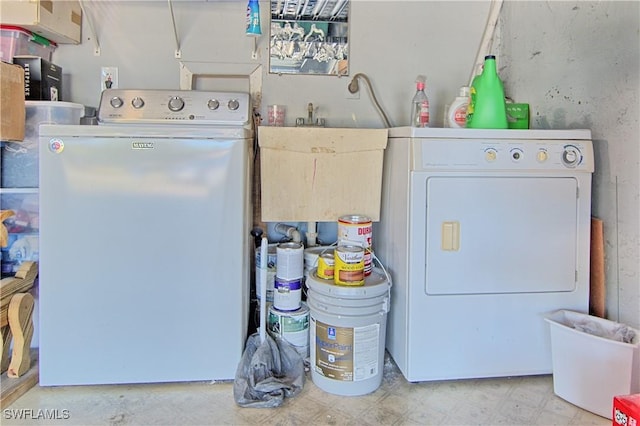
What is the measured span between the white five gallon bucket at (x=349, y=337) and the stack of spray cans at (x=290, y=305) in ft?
0.58

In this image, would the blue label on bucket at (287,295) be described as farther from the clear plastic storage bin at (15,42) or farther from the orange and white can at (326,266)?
the clear plastic storage bin at (15,42)

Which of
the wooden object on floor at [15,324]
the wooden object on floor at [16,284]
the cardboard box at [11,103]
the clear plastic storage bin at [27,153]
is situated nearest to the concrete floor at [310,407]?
the wooden object on floor at [15,324]

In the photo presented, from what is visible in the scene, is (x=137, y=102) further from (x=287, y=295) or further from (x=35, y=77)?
(x=287, y=295)

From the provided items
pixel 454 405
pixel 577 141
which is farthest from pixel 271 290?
pixel 577 141

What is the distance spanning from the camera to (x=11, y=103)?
1835 millimetres

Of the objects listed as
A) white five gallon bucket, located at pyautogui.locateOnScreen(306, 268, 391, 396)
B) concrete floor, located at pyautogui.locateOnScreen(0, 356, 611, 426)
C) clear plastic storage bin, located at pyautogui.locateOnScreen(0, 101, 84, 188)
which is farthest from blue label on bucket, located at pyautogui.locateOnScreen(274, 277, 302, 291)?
clear plastic storage bin, located at pyautogui.locateOnScreen(0, 101, 84, 188)

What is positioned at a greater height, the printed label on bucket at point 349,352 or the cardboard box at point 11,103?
the cardboard box at point 11,103

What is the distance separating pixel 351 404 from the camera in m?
1.73

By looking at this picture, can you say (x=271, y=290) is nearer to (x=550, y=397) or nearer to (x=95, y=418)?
(x=95, y=418)

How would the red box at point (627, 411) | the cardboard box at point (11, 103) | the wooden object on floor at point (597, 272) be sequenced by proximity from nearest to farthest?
the red box at point (627, 411) → the cardboard box at point (11, 103) → the wooden object on floor at point (597, 272)

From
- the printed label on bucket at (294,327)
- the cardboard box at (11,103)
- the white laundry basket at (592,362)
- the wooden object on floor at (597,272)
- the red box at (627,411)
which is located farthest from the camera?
the printed label on bucket at (294,327)

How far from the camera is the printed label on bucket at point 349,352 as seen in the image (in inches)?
70.1

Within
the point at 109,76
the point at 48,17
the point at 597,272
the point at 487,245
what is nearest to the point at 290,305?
the point at 487,245

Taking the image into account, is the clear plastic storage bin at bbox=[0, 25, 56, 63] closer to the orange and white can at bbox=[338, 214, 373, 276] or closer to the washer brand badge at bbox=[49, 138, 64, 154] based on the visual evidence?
the washer brand badge at bbox=[49, 138, 64, 154]
